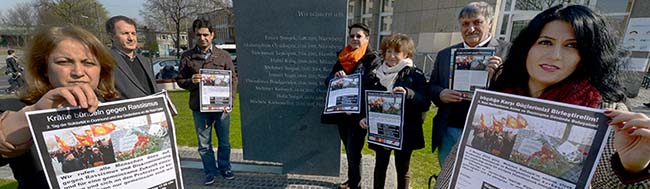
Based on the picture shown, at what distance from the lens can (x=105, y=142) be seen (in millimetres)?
1187

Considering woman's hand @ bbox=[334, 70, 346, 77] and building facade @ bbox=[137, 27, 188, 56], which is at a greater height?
building facade @ bbox=[137, 27, 188, 56]

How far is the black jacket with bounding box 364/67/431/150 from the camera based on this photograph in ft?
8.21

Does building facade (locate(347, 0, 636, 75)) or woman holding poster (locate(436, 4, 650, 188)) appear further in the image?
building facade (locate(347, 0, 636, 75))

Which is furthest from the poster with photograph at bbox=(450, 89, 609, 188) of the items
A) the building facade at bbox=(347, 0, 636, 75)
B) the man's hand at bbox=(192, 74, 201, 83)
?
the building facade at bbox=(347, 0, 636, 75)

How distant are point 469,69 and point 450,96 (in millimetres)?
254

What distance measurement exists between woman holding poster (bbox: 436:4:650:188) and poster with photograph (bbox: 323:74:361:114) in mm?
1613

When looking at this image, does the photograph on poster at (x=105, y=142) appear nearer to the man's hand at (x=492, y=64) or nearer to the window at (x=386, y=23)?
the man's hand at (x=492, y=64)

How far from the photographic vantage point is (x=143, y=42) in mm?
26875

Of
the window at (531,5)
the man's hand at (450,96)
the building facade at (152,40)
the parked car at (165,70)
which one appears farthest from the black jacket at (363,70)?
the building facade at (152,40)

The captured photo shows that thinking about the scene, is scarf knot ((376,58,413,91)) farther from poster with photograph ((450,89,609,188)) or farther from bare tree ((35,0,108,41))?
bare tree ((35,0,108,41))

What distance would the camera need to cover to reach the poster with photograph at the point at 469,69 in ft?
6.39

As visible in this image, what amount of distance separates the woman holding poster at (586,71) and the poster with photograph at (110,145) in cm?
176

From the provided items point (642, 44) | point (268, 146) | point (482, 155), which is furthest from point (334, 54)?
point (642, 44)

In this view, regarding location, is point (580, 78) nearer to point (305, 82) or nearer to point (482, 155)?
point (482, 155)
